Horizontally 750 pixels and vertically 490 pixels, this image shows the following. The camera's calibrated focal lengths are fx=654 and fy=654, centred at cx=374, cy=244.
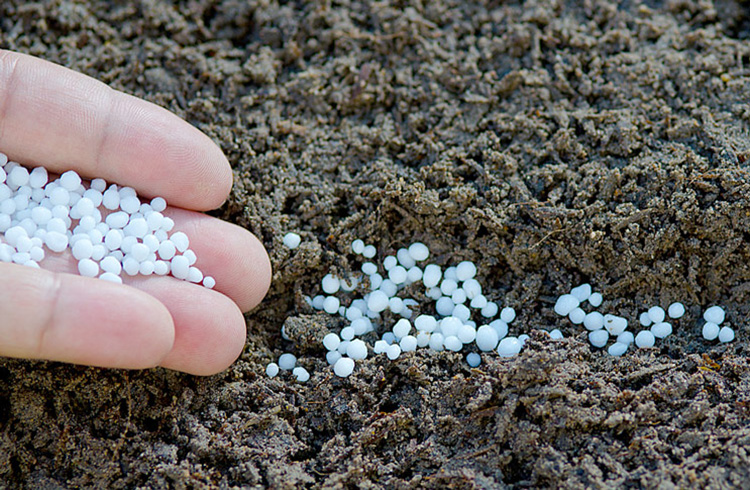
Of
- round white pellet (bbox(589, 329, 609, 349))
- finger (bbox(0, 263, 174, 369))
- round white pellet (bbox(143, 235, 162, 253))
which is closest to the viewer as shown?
finger (bbox(0, 263, 174, 369))

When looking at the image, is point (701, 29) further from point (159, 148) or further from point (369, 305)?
point (159, 148)

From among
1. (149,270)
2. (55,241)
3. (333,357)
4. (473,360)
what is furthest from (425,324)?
(55,241)

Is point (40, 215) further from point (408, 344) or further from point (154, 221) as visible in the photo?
point (408, 344)

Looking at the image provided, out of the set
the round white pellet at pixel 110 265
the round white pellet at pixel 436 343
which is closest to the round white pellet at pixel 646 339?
the round white pellet at pixel 436 343

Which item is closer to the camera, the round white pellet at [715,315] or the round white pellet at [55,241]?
the round white pellet at [55,241]

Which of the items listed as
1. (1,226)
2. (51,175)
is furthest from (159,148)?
(1,226)

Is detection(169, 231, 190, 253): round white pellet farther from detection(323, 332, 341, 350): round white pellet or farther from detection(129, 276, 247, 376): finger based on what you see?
detection(323, 332, 341, 350): round white pellet

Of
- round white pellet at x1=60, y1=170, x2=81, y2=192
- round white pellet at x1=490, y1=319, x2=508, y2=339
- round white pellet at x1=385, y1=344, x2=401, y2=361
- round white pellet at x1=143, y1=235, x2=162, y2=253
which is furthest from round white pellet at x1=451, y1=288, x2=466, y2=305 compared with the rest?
round white pellet at x1=60, y1=170, x2=81, y2=192

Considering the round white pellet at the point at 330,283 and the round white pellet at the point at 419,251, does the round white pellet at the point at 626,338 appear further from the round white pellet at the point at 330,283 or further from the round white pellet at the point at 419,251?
the round white pellet at the point at 330,283
